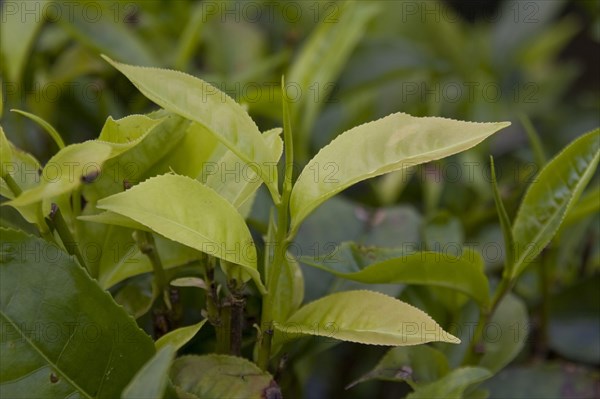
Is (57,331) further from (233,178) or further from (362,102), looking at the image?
(362,102)

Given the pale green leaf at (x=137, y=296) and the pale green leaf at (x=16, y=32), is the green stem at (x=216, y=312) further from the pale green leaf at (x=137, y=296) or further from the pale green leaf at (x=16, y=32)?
the pale green leaf at (x=16, y=32)

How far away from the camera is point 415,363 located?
64cm

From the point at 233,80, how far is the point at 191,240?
0.48m

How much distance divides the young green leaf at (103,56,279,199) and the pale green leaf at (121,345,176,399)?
137mm

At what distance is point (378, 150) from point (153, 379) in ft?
0.65

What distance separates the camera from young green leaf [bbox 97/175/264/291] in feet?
1.56

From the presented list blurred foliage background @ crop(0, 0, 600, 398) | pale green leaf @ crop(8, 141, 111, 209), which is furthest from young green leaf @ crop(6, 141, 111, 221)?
blurred foliage background @ crop(0, 0, 600, 398)

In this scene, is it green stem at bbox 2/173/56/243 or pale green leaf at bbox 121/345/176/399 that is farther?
green stem at bbox 2/173/56/243

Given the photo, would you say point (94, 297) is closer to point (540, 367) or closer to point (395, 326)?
point (395, 326)

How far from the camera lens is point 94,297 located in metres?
0.51

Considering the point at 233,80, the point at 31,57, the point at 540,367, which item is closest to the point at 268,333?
the point at 540,367

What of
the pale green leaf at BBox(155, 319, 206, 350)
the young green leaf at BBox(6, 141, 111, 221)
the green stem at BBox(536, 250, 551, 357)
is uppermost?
the young green leaf at BBox(6, 141, 111, 221)

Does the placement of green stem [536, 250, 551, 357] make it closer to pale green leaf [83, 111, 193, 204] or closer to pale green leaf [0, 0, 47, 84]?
pale green leaf [83, 111, 193, 204]

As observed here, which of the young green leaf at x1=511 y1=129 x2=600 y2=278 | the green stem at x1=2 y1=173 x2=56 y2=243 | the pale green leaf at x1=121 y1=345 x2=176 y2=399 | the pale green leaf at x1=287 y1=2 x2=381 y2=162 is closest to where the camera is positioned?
A: the pale green leaf at x1=121 y1=345 x2=176 y2=399
